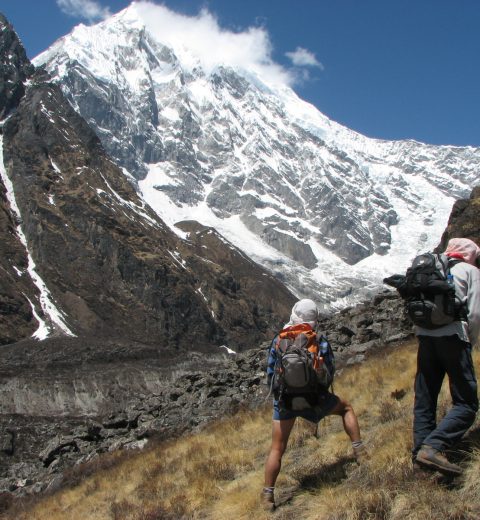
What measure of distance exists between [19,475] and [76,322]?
85.1 m

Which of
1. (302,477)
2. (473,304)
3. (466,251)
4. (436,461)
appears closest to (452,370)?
(473,304)

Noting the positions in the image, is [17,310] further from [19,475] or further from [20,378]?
[19,475]

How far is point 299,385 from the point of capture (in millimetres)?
6844

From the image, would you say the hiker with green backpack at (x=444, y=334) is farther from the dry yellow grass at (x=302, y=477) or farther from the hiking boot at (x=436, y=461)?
the dry yellow grass at (x=302, y=477)

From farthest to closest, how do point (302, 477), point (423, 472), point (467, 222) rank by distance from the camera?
point (467, 222), point (302, 477), point (423, 472)

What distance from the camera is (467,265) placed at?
248 inches

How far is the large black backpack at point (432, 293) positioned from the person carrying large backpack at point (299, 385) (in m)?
1.23

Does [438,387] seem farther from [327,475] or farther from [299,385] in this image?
[327,475]

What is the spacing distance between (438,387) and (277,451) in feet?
6.16

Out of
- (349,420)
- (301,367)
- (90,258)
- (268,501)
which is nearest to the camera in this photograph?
(301,367)

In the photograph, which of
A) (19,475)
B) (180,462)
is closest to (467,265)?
(180,462)

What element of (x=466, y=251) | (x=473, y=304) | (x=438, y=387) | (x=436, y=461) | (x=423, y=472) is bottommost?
(x=423, y=472)

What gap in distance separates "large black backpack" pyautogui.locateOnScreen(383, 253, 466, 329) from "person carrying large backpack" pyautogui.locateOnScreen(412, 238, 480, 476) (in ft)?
0.23

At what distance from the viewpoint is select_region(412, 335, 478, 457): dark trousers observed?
599 cm
